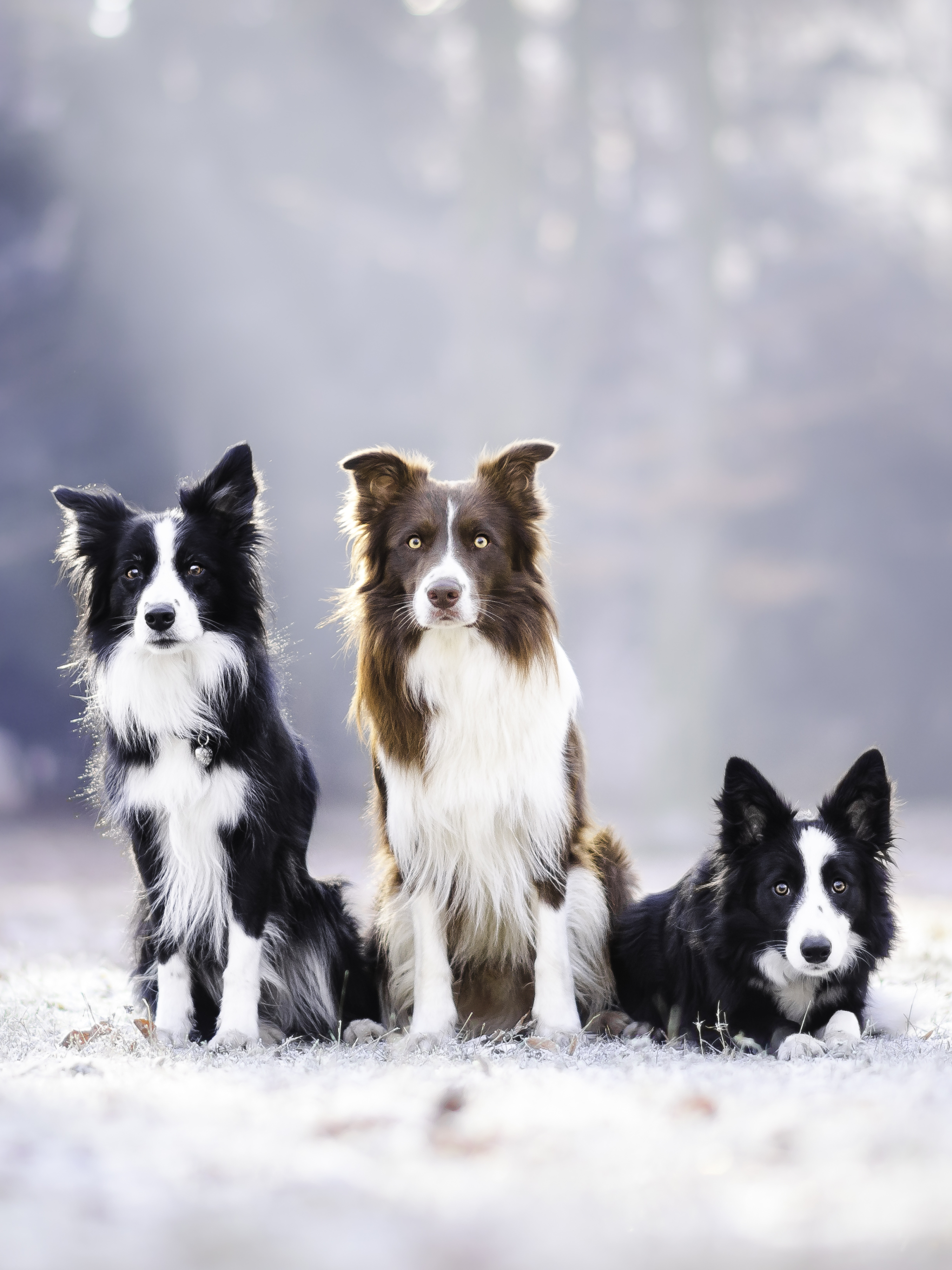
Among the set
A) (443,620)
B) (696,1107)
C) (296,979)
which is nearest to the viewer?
(696,1107)

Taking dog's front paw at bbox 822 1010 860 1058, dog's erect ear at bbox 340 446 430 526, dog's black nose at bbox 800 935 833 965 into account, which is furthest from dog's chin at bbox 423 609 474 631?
dog's front paw at bbox 822 1010 860 1058

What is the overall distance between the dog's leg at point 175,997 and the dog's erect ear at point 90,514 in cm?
126

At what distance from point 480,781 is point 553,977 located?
25.0 inches

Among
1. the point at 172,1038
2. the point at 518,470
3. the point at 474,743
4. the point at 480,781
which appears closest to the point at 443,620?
the point at 474,743

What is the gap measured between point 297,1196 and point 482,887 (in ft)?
5.68

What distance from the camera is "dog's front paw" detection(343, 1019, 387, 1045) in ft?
11.1

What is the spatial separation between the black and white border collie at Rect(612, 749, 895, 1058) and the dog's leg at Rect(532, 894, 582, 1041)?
32 centimetres

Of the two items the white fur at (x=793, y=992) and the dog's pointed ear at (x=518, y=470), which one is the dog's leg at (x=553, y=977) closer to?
the white fur at (x=793, y=992)

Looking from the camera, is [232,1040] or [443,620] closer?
[232,1040]

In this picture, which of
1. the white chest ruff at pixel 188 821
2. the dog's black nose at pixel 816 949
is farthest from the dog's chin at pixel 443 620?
the dog's black nose at pixel 816 949

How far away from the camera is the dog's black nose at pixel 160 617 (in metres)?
2.99

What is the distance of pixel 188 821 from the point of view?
3102 mm

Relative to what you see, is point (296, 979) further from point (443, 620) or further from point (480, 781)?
point (443, 620)

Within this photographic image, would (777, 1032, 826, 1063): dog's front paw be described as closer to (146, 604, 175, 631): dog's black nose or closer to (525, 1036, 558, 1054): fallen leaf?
(525, 1036, 558, 1054): fallen leaf
